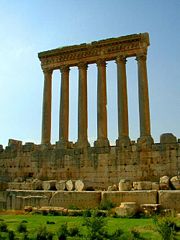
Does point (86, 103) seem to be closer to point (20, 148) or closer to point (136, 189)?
point (20, 148)

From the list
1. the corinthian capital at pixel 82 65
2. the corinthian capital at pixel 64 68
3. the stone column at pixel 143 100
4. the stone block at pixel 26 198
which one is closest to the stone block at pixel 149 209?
the stone block at pixel 26 198

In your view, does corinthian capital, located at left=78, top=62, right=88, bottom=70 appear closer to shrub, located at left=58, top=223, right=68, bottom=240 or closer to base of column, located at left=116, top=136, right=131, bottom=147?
base of column, located at left=116, top=136, right=131, bottom=147

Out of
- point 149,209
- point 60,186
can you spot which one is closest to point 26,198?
point 60,186

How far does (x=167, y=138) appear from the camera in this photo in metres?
24.3

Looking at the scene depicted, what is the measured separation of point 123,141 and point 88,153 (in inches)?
114

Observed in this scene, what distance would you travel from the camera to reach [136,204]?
17562 mm

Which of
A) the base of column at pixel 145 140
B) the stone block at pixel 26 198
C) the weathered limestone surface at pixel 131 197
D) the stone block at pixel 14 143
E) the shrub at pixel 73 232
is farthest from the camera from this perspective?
the stone block at pixel 14 143

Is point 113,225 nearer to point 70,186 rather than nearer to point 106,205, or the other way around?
point 106,205

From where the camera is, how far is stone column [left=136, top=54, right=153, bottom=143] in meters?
26.8

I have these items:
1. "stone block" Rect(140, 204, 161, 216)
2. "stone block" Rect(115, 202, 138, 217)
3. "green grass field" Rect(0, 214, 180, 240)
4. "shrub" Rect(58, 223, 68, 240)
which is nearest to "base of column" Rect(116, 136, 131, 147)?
"stone block" Rect(140, 204, 161, 216)

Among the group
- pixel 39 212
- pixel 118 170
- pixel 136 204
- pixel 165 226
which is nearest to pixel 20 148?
pixel 118 170

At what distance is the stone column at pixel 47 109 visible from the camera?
3062cm

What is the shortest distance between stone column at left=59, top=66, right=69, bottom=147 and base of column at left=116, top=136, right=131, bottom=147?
5.05 metres

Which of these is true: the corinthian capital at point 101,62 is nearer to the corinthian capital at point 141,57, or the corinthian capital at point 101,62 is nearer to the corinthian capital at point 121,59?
the corinthian capital at point 121,59
